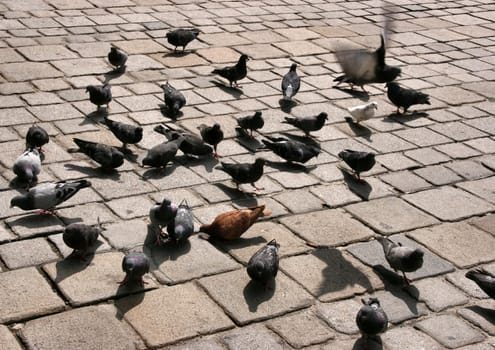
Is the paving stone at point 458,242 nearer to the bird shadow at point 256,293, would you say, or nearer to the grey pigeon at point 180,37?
the bird shadow at point 256,293

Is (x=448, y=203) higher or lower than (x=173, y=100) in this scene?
lower

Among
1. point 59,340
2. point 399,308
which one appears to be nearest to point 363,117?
point 399,308

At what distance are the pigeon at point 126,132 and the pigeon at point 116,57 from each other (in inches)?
82.8

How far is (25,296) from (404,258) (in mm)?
2893

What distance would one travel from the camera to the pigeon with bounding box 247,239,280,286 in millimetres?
5746

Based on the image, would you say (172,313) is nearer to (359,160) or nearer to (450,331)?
(450,331)

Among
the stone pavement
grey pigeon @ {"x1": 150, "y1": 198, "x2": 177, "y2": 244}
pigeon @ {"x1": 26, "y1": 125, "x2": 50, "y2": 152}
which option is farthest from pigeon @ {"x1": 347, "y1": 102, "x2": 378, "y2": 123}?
pigeon @ {"x1": 26, "y1": 125, "x2": 50, "y2": 152}

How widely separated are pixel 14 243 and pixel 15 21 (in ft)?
20.7

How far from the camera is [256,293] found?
585cm

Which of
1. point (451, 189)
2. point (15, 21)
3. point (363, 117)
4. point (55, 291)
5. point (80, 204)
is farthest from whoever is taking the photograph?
point (15, 21)

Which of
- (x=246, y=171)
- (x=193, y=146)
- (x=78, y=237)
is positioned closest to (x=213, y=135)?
(x=193, y=146)

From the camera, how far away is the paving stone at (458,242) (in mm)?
6656

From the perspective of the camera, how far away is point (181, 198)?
7199 mm

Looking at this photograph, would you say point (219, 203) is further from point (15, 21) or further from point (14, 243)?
point (15, 21)
